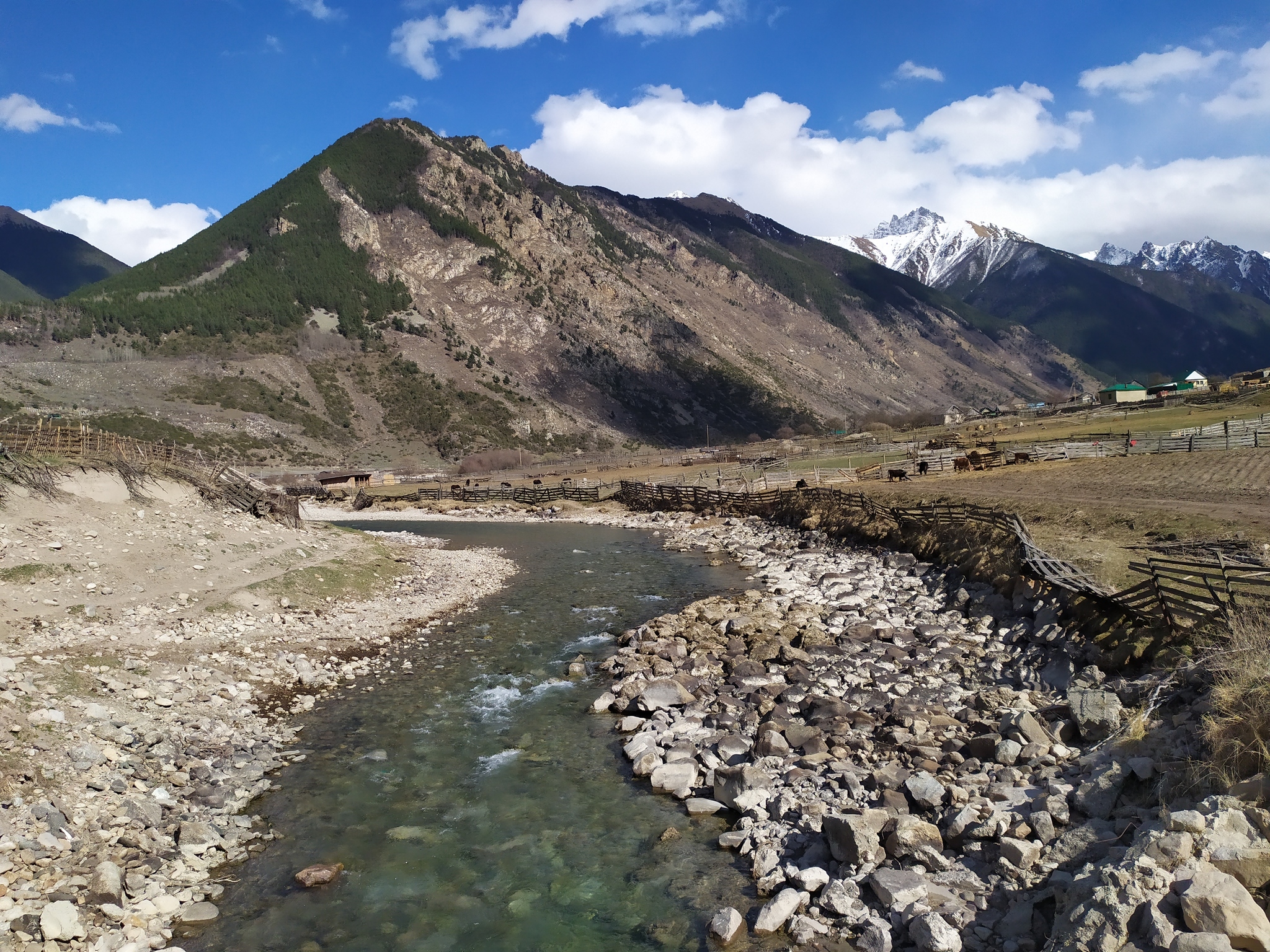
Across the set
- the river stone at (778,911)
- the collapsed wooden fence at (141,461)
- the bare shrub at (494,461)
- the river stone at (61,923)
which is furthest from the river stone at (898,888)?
the bare shrub at (494,461)

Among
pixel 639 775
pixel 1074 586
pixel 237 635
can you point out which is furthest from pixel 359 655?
pixel 1074 586

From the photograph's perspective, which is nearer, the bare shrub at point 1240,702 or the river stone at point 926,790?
the bare shrub at point 1240,702

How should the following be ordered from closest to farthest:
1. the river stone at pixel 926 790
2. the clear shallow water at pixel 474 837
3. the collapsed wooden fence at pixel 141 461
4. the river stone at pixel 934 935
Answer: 1. the river stone at pixel 934 935
2. the clear shallow water at pixel 474 837
3. the river stone at pixel 926 790
4. the collapsed wooden fence at pixel 141 461

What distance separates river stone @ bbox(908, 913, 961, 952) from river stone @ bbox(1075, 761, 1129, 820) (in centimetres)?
265

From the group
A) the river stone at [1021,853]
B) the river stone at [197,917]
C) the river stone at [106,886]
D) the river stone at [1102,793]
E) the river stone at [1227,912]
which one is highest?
the river stone at [1227,912]

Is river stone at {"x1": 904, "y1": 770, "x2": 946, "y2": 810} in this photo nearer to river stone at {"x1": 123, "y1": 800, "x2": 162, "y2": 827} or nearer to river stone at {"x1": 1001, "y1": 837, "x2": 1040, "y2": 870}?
river stone at {"x1": 1001, "y1": 837, "x2": 1040, "y2": 870}

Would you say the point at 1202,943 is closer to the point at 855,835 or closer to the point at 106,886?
the point at 855,835

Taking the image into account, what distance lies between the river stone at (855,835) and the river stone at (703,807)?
1.97 meters

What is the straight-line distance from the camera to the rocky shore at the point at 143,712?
26.4ft

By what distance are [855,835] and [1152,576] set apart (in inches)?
394

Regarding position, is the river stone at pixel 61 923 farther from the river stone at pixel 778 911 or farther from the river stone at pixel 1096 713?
the river stone at pixel 1096 713

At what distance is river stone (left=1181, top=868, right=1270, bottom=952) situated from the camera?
548 centimetres

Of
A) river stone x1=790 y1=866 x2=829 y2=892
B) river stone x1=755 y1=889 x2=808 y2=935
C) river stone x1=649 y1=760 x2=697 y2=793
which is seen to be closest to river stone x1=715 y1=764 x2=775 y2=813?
river stone x1=649 y1=760 x2=697 y2=793

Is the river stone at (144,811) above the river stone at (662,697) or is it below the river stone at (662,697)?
above
